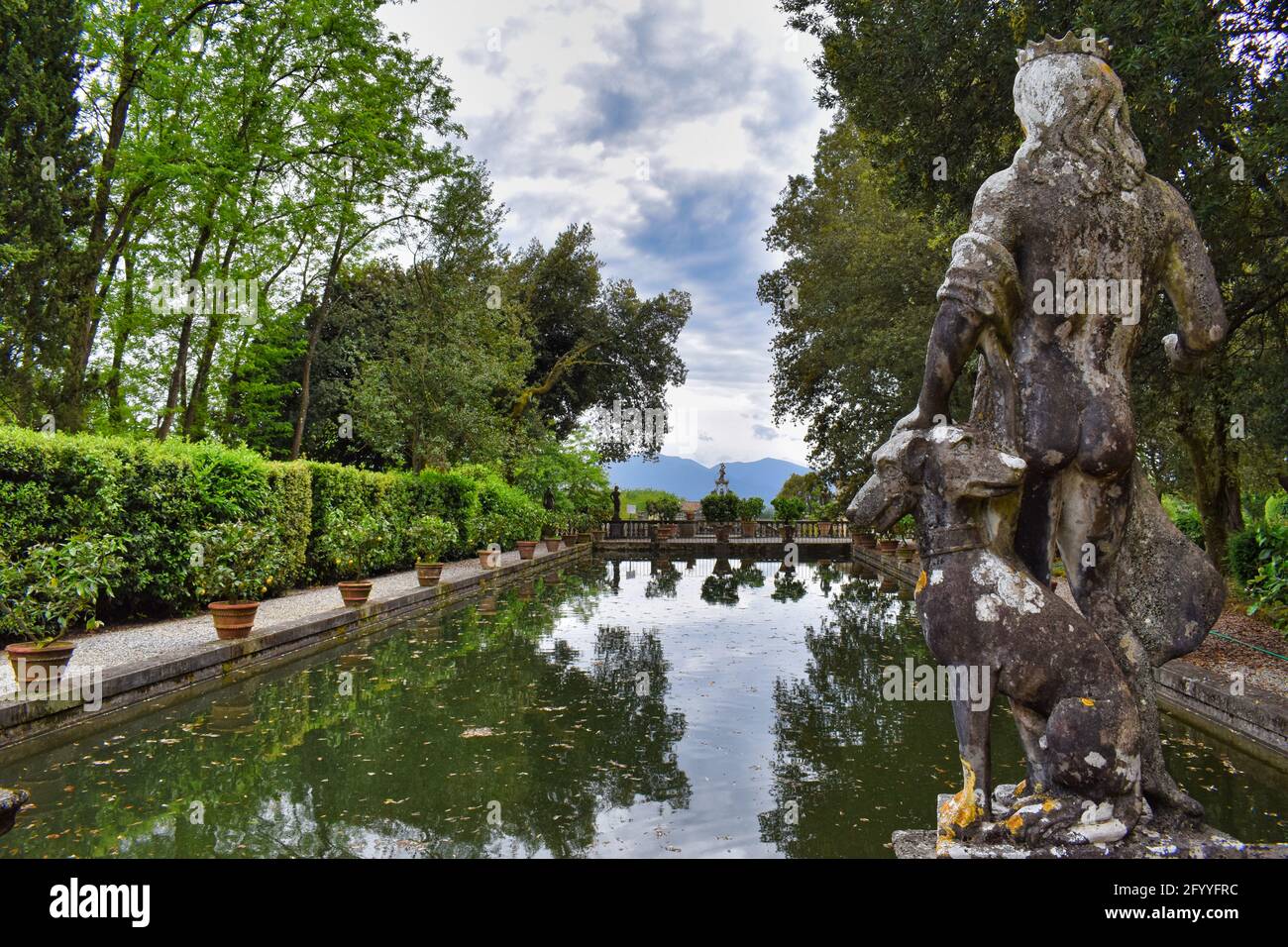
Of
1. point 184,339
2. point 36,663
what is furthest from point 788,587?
point 184,339

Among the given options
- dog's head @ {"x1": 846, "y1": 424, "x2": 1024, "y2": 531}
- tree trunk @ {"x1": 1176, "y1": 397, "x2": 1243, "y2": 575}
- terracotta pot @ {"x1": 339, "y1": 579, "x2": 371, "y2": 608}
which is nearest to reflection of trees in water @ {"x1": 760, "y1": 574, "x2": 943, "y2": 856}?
dog's head @ {"x1": 846, "y1": 424, "x2": 1024, "y2": 531}

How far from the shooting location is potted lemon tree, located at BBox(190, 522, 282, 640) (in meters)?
7.43

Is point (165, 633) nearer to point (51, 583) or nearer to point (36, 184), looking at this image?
point (51, 583)

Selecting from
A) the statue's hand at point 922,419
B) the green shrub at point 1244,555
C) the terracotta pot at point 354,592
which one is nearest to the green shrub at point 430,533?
the terracotta pot at point 354,592

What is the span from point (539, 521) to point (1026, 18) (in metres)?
19.3

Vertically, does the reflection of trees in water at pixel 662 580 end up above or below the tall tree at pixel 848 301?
below

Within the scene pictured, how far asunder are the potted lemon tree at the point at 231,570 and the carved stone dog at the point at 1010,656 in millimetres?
6872

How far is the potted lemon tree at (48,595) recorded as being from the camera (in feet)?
17.6

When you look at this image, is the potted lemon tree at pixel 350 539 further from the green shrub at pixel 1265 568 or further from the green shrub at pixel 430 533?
the green shrub at pixel 1265 568

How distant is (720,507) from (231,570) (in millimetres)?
25133

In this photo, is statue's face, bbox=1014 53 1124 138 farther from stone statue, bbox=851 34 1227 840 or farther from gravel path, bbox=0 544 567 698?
gravel path, bbox=0 544 567 698

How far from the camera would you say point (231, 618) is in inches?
291

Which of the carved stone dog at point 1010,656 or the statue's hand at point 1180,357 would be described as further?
the statue's hand at point 1180,357

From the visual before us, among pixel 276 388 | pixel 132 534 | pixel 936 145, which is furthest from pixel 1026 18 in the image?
pixel 276 388
